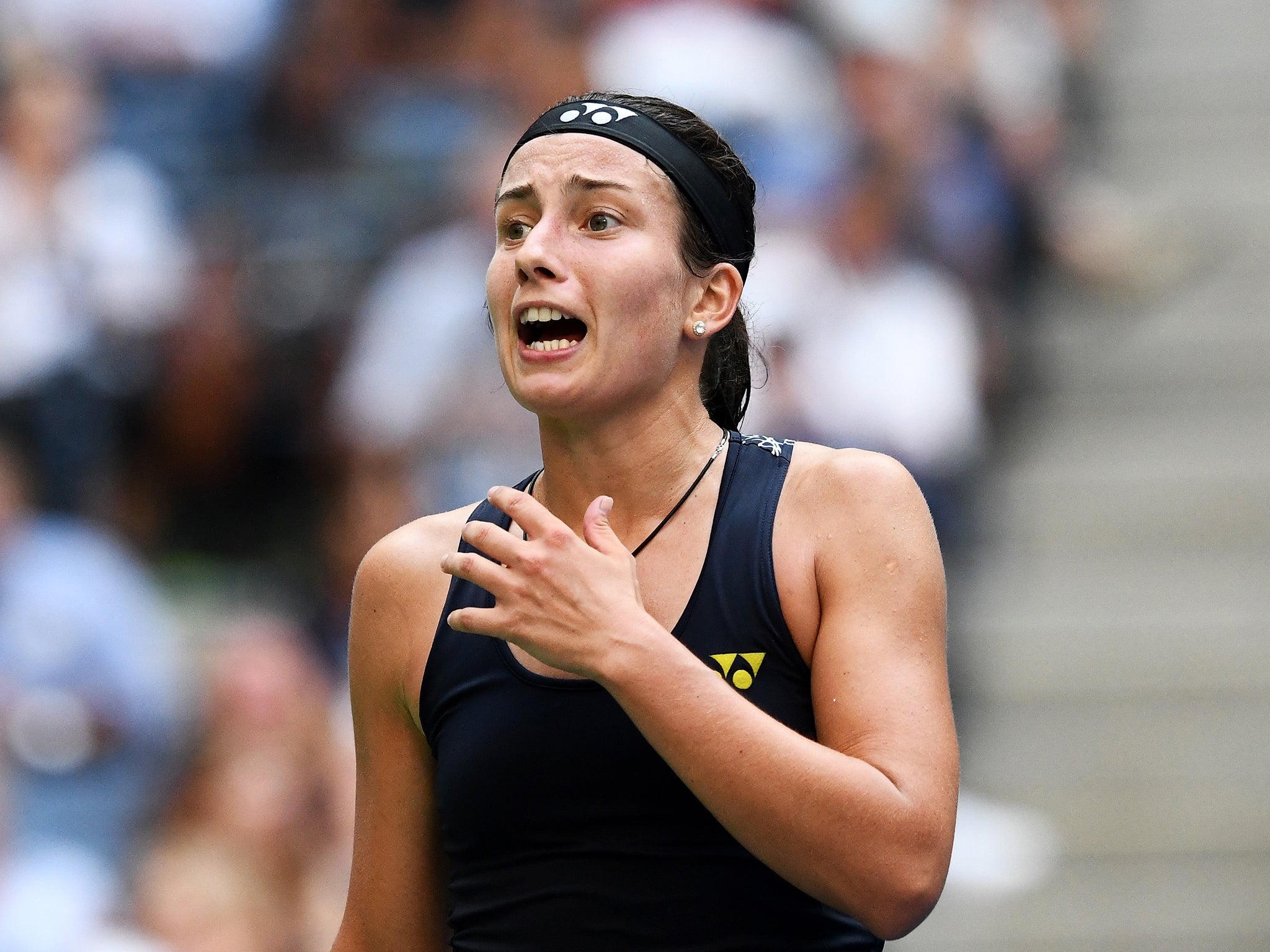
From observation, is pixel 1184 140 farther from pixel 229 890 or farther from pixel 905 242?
pixel 229 890

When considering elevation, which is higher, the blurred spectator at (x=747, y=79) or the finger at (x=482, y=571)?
the blurred spectator at (x=747, y=79)

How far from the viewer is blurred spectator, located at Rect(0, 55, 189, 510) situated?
573 centimetres

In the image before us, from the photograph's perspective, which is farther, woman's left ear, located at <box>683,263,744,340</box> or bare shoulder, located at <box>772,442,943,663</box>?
woman's left ear, located at <box>683,263,744,340</box>

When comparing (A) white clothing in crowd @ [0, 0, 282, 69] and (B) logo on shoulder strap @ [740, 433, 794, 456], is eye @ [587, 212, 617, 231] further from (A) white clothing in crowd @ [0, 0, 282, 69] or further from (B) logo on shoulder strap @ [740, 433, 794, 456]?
(A) white clothing in crowd @ [0, 0, 282, 69]

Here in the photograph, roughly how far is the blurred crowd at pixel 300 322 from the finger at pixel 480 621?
2.80 metres

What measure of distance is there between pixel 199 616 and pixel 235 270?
1236 mm

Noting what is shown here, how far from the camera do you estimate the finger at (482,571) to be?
1.95 m

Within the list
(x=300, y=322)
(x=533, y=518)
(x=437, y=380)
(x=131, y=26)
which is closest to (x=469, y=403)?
(x=437, y=380)

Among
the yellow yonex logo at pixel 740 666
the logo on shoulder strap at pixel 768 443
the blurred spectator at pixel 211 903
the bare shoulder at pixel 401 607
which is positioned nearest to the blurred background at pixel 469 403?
the blurred spectator at pixel 211 903

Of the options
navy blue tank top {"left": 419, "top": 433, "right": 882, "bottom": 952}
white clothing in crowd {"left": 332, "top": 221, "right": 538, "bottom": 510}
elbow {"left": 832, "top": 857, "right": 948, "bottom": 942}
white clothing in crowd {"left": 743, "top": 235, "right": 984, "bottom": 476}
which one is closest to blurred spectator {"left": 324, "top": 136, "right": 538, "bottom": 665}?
white clothing in crowd {"left": 332, "top": 221, "right": 538, "bottom": 510}

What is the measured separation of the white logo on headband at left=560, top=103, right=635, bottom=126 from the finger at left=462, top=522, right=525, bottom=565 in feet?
2.03

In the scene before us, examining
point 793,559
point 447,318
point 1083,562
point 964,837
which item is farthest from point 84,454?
point 793,559

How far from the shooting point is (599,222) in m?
2.25

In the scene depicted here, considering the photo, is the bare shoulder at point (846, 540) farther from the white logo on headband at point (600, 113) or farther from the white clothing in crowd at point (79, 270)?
the white clothing in crowd at point (79, 270)
